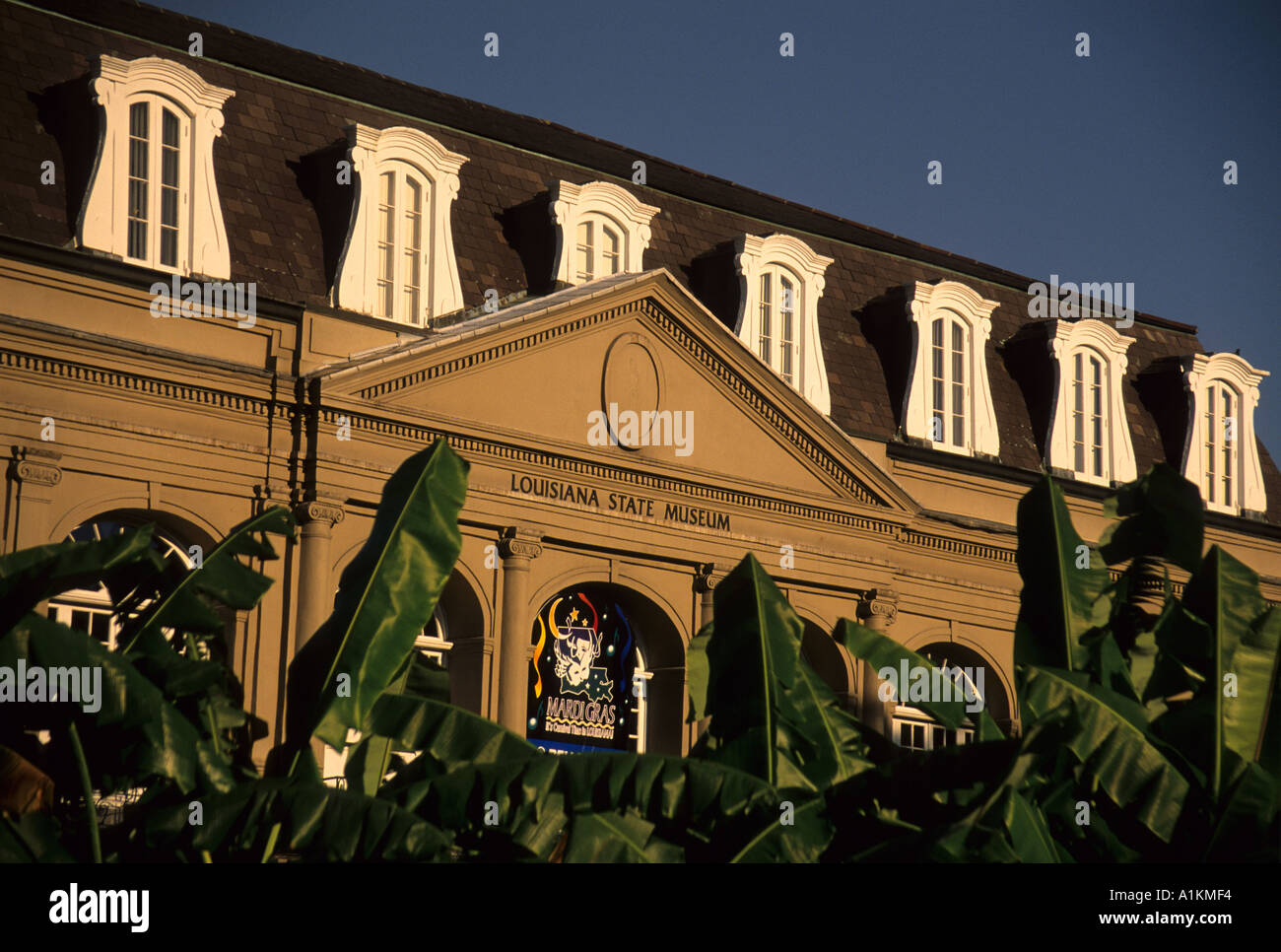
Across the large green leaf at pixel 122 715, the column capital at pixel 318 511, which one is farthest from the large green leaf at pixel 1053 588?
the column capital at pixel 318 511

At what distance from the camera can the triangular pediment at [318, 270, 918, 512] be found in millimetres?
21109

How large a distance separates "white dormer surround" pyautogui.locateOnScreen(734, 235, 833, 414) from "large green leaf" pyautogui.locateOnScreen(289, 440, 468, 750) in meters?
12.9

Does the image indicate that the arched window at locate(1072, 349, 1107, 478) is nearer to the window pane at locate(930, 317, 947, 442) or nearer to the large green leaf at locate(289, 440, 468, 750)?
the window pane at locate(930, 317, 947, 442)

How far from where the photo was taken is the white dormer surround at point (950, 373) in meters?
27.0

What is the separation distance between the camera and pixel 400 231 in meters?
22.0

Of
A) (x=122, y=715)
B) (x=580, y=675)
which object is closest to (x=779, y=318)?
(x=580, y=675)

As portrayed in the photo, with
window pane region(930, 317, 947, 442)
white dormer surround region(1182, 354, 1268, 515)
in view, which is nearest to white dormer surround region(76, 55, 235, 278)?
window pane region(930, 317, 947, 442)

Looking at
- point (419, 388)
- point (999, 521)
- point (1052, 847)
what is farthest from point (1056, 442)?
point (1052, 847)

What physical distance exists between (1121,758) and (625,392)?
40.0ft

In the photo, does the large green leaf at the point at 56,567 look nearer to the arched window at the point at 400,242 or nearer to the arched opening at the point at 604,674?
the arched window at the point at 400,242

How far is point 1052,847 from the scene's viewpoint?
12250mm

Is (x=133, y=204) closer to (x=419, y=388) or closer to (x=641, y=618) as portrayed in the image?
(x=419, y=388)

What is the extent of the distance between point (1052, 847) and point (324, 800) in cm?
507

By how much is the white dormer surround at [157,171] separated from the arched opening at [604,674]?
6294 millimetres
